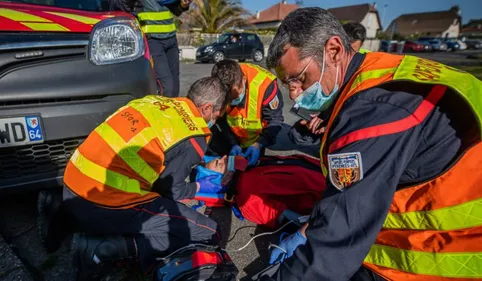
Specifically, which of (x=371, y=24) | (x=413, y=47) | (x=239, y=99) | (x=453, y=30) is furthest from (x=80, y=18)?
(x=453, y=30)

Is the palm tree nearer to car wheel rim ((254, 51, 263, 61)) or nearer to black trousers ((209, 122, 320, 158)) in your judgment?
car wheel rim ((254, 51, 263, 61))

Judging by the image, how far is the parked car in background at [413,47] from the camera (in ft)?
112

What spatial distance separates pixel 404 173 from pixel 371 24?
190ft

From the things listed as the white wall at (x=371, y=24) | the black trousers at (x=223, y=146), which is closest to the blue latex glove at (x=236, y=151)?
the black trousers at (x=223, y=146)

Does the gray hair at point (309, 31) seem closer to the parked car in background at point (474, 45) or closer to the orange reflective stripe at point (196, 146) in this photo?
the orange reflective stripe at point (196, 146)

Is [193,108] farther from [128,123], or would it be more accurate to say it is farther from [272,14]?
[272,14]

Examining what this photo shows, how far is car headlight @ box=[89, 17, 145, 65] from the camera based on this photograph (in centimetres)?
192

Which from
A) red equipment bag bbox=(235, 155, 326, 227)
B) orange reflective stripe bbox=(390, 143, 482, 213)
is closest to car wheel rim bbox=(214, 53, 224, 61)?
red equipment bag bbox=(235, 155, 326, 227)

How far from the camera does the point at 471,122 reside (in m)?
0.95

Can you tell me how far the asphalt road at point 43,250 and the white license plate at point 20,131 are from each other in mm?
365

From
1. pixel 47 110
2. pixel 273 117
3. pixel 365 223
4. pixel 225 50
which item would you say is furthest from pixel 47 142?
pixel 225 50

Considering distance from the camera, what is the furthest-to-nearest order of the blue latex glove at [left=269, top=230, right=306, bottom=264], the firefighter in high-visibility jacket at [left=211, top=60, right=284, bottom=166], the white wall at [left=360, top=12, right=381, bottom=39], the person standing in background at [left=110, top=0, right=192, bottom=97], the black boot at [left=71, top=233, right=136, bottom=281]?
the white wall at [left=360, top=12, right=381, bottom=39], the person standing in background at [left=110, top=0, right=192, bottom=97], the firefighter in high-visibility jacket at [left=211, top=60, right=284, bottom=166], the black boot at [left=71, top=233, right=136, bottom=281], the blue latex glove at [left=269, top=230, right=306, bottom=264]

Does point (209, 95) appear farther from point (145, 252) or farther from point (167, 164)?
point (145, 252)

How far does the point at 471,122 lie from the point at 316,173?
1364 millimetres
